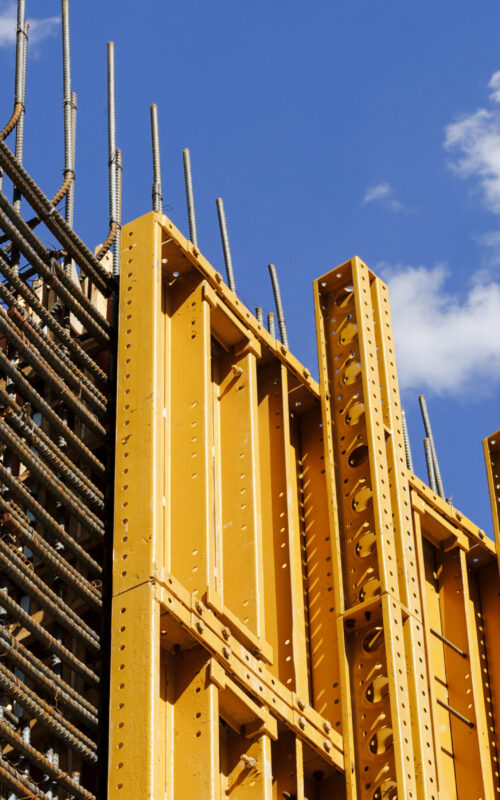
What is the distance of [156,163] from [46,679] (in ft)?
22.5

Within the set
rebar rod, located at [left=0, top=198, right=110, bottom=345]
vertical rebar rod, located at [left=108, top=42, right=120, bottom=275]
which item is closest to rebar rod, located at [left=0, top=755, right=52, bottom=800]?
rebar rod, located at [left=0, top=198, right=110, bottom=345]

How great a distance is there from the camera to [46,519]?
13219 millimetres

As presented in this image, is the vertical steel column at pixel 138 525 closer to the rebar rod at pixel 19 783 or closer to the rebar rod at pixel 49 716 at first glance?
the rebar rod at pixel 49 716

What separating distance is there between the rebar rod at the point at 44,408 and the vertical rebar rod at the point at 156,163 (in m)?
3.14

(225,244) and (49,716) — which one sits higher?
(225,244)

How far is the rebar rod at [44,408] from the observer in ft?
44.4

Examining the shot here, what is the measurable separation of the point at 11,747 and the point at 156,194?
6.32 m

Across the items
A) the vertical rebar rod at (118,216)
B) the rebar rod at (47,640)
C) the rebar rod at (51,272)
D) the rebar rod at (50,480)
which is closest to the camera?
the rebar rod at (47,640)

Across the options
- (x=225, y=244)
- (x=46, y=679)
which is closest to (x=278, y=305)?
(x=225, y=244)

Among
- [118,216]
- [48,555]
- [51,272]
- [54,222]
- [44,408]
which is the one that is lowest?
[48,555]

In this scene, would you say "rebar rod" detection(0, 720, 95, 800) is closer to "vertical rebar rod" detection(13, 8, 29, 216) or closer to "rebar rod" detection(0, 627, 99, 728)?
"rebar rod" detection(0, 627, 99, 728)

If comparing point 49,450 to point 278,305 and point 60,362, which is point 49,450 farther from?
point 278,305

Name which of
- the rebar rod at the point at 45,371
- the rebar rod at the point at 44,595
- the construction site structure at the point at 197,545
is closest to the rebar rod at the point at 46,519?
the construction site structure at the point at 197,545

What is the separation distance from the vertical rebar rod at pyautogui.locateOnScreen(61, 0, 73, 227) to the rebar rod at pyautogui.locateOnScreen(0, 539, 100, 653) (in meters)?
4.40
